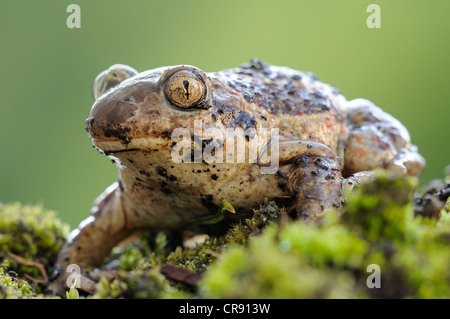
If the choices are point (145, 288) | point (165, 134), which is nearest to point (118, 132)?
point (165, 134)

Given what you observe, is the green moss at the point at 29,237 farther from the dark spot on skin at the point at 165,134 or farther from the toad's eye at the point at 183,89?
the toad's eye at the point at 183,89

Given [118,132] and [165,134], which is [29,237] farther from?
[165,134]
